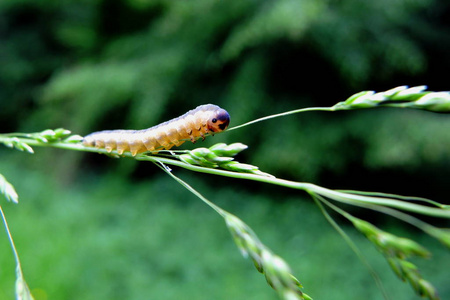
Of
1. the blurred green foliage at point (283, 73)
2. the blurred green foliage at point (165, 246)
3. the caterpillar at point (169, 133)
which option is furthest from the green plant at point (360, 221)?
the blurred green foliage at point (283, 73)

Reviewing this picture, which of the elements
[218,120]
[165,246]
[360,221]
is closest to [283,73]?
[165,246]

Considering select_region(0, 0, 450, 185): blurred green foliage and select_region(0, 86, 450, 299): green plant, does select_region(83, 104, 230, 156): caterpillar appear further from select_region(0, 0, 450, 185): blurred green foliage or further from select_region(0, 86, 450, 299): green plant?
select_region(0, 0, 450, 185): blurred green foliage

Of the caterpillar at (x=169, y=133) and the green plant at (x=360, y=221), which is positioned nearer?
the green plant at (x=360, y=221)

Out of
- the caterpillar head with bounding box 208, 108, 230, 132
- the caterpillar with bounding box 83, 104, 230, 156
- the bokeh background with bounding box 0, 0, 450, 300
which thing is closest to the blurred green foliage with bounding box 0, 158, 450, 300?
the bokeh background with bounding box 0, 0, 450, 300

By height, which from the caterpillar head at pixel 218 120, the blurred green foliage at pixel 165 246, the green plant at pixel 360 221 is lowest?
the blurred green foliage at pixel 165 246

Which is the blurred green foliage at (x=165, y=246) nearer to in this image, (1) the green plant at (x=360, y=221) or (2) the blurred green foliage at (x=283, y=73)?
(2) the blurred green foliage at (x=283, y=73)

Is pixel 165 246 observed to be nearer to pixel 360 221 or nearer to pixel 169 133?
pixel 169 133

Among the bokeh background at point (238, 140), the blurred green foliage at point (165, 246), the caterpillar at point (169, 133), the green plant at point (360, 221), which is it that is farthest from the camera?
the bokeh background at point (238, 140)

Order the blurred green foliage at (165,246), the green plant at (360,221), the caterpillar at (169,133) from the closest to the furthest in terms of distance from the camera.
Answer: the green plant at (360,221) < the caterpillar at (169,133) < the blurred green foliage at (165,246)

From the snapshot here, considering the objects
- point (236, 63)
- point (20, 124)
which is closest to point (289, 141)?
point (236, 63)
